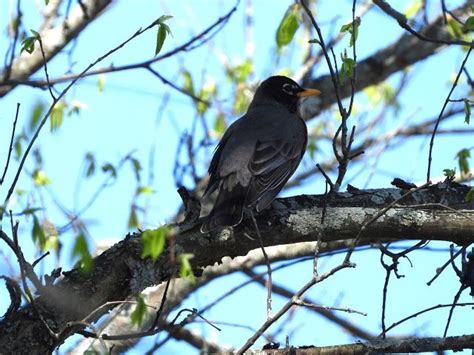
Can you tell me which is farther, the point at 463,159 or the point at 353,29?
the point at 463,159

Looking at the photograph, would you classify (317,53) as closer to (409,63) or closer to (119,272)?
(409,63)

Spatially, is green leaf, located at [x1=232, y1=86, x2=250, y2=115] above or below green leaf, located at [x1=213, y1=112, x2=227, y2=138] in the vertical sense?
above

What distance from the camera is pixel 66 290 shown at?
404cm

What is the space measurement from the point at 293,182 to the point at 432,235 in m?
5.22

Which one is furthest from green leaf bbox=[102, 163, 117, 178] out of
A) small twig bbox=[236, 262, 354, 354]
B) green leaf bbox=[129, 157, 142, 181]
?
small twig bbox=[236, 262, 354, 354]

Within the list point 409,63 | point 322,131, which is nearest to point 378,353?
point 409,63

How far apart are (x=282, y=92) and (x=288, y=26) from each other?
1.61 m

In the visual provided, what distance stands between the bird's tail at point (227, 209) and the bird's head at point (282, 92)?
216cm

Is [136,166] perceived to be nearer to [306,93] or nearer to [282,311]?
[306,93]

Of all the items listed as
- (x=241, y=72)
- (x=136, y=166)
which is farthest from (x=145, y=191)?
(x=241, y=72)

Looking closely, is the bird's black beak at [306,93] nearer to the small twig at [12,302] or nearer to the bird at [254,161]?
the bird at [254,161]

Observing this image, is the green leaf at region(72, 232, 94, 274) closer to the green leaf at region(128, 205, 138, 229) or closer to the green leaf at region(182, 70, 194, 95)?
the green leaf at region(128, 205, 138, 229)

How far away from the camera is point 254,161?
5848 mm

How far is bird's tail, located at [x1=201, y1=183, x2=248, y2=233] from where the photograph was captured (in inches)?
173
